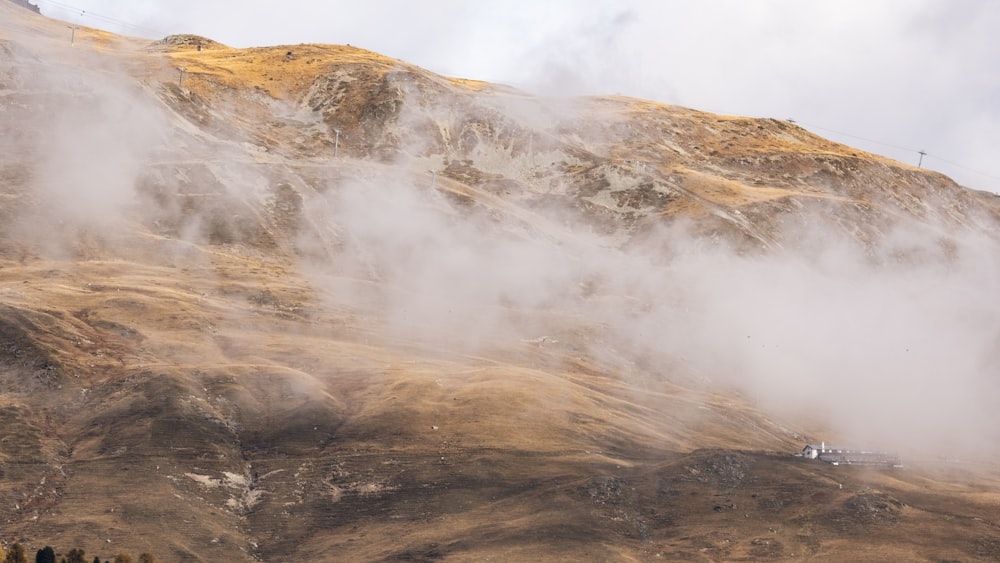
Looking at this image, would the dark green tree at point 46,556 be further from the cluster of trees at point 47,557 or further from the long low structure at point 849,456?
the long low structure at point 849,456

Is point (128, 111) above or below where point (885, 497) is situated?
above

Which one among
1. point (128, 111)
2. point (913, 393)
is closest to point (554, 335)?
point (913, 393)

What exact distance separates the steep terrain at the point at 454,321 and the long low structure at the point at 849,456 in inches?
62.2

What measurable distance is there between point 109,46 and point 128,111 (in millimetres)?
47719

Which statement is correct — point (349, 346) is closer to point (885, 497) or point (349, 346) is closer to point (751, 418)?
point (751, 418)

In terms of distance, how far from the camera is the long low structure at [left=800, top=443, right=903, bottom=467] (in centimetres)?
8381

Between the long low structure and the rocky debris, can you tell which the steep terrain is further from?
the long low structure

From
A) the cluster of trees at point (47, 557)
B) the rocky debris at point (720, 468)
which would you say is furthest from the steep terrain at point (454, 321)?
the cluster of trees at point (47, 557)

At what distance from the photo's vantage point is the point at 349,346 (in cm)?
9806

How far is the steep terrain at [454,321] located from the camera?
7150 centimetres

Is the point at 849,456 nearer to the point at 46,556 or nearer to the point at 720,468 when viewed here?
the point at 720,468

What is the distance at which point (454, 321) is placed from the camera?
4380 inches

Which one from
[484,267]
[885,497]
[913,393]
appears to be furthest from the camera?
[484,267]

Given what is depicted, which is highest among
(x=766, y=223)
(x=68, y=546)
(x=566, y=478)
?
(x=766, y=223)
